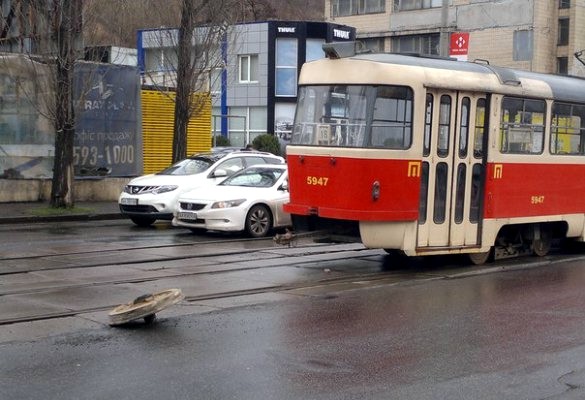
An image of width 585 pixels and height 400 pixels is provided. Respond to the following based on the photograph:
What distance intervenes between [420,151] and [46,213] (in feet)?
38.9

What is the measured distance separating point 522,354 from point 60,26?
1584 cm

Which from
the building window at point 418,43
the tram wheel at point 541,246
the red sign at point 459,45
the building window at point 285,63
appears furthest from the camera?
the building window at point 418,43

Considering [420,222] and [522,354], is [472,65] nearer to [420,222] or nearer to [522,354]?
[420,222]

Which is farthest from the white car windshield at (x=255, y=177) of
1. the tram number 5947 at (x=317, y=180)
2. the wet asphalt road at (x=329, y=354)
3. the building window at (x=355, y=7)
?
the building window at (x=355, y=7)

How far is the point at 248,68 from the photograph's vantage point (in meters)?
49.1

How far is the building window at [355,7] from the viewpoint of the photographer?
62.6 metres

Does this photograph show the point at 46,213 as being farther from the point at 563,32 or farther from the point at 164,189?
the point at 563,32

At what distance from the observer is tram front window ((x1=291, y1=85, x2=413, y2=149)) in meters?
11.8

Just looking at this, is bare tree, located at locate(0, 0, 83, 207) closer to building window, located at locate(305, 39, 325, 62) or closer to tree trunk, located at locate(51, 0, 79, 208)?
tree trunk, located at locate(51, 0, 79, 208)

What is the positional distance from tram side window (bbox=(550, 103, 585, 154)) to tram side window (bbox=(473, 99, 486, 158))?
182 centimetres

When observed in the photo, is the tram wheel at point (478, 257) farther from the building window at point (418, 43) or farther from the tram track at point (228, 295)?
the building window at point (418, 43)

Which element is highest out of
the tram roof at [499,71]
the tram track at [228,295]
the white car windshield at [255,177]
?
the tram roof at [499,71]

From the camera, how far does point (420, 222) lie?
12156mm

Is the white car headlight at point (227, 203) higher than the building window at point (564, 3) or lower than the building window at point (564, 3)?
lower
